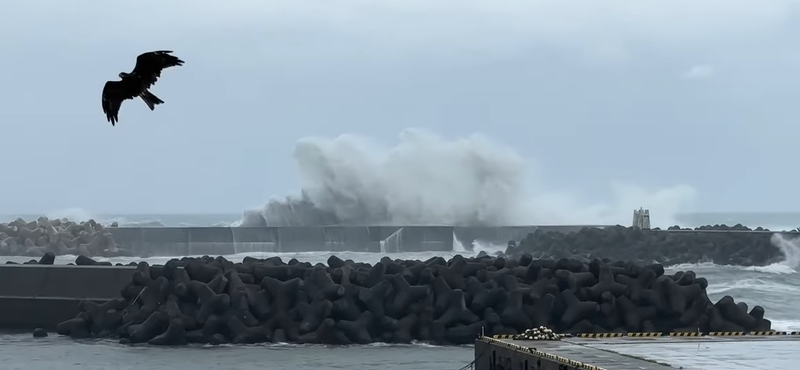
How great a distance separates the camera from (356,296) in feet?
57.5

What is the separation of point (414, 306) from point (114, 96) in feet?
35.3

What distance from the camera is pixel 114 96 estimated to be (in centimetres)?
680

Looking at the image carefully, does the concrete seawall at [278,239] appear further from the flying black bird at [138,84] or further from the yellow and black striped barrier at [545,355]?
the flying black bird at [138,84]

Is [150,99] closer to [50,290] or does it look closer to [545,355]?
[545,355]

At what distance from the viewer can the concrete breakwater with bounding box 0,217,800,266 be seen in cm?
3562

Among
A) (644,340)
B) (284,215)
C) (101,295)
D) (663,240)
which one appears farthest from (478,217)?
(644,340)

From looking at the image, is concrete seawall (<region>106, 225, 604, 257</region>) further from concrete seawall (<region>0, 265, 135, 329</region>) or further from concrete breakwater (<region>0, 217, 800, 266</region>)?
concrete seawall (<region>0, 265, 135, 329</region>)

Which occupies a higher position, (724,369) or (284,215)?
(284,215)

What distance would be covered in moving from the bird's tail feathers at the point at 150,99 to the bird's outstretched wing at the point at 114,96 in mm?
41

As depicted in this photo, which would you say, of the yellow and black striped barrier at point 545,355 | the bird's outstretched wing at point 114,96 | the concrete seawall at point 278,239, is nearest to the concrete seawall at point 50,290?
the yellow and black striped barrier at point 545,355

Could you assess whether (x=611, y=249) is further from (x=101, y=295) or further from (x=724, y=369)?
(x=724, y=369)

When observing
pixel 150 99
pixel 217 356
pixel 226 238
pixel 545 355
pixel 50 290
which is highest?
pixel 226 238

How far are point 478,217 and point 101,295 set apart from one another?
32067mm

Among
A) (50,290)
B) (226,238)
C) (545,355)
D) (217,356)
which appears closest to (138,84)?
(545,355)
